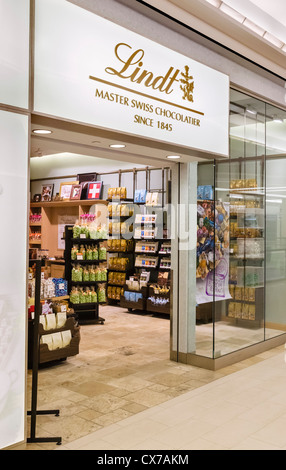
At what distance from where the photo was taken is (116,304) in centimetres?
971

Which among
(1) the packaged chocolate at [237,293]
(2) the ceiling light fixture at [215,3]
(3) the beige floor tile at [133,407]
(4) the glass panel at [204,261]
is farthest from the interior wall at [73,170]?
(3) the beige floor tile at [133,407]

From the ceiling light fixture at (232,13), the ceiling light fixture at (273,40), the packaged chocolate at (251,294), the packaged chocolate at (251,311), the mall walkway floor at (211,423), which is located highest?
the ceiling light fixture at (273,40)

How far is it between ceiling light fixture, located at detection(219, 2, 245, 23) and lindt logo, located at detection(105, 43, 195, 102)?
31.3 inches

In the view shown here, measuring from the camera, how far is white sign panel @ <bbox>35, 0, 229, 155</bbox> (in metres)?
3.23

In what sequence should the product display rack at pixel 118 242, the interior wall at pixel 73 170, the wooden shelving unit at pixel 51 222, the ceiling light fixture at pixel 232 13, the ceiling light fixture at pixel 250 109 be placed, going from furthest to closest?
the wooden shelving unit at pixel 51 222 → the interior wall at pixel 73 170 → the product display rack at pixel 118 242 → the ceiling light fixture at pixel 250 109 → the ceiling light fixture at pixel 232 13

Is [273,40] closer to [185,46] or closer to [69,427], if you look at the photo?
[185,46]

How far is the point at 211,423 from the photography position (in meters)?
3.63

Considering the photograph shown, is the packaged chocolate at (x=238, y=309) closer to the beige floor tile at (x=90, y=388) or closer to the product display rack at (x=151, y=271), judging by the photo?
the beige floor tile at (x=90, y=388)

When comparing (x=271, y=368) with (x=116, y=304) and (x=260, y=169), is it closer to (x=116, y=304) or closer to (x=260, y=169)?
(x=260, y=169)

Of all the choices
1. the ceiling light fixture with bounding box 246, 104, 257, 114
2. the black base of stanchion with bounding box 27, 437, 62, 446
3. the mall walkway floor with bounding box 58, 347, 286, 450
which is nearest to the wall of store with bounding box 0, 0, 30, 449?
the black base of stanchion with bounding box 27, 437, 62, 446

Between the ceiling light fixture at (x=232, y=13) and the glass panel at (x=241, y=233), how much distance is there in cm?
85

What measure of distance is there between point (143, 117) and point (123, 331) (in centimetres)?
407

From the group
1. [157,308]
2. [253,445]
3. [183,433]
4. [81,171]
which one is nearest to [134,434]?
[183,433]

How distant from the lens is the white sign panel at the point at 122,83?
323 centimetres
